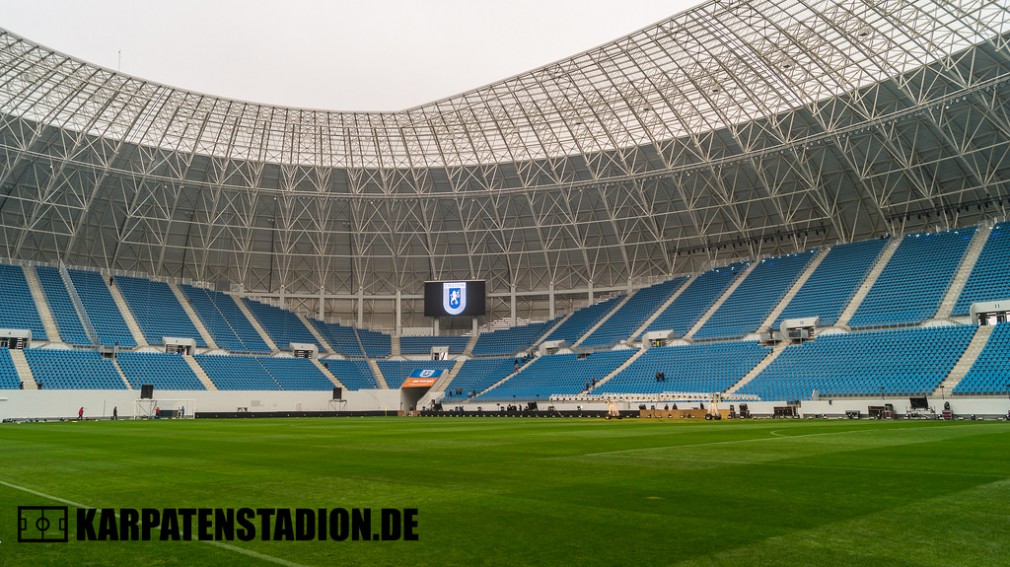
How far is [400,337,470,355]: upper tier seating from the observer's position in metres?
68.8

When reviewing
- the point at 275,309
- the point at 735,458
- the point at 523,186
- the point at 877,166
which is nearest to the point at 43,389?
the point at 275,309

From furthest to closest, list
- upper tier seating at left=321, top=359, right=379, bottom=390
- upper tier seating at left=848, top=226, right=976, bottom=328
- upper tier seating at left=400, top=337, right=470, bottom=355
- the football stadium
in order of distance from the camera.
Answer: upper tier seating at left=400, top=337, right=470, bottom=355
upper tier seating at left=321, top=359, right=379, bottom=390
upper tier seating at left=848, top=226, right=976, bottom=328
the football stadium

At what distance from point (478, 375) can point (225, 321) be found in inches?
924

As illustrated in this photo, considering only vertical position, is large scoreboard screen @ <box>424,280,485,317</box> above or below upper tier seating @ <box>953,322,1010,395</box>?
above

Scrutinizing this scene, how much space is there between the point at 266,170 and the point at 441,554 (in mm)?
59218

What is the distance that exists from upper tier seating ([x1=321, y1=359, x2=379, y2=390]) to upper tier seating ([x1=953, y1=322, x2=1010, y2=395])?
46249mm

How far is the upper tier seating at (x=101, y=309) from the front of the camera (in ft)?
177

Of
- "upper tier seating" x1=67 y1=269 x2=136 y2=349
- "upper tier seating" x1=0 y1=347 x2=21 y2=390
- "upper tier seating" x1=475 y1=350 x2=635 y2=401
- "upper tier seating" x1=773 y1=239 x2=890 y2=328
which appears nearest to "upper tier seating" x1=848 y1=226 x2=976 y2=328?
"upper tier seating" x1=773 y1=239 x2=890 y2=328

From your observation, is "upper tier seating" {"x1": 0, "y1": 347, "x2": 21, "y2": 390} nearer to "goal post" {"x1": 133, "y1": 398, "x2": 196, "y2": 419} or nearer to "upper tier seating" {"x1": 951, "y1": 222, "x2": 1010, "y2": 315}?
"goal post" {"x1": 133, "y1": 398, "x2": 196, "y2": 419}

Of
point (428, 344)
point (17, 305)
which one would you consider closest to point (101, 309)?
point (17, 305)

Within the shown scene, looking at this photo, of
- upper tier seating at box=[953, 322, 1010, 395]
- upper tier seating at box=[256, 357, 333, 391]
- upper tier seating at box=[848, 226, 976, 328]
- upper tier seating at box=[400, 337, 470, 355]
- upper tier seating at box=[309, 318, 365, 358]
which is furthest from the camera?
upper tier seating at box=[400, 337, 470, 355]

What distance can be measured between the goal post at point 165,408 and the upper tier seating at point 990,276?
5152cm

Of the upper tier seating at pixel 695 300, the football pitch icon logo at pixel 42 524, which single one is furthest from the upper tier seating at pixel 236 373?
the football pitch icon logo at pixel 42 524

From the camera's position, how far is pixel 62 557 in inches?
218
